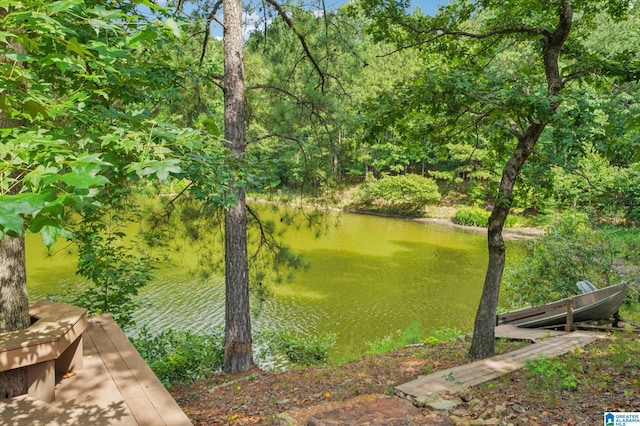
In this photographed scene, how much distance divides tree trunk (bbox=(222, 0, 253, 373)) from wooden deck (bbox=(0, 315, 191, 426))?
7.29 feet

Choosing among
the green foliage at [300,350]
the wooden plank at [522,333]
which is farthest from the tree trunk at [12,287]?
the wooden plank at [522,333]

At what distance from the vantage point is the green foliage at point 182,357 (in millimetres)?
5262


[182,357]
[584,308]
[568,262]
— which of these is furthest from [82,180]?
[568,262]

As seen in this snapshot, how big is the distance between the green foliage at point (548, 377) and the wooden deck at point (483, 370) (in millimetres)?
246

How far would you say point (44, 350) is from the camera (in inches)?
102

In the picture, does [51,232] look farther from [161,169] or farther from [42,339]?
→ [42,339]

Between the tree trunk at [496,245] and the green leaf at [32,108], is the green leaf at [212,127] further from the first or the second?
the tree trunk at [496,245]

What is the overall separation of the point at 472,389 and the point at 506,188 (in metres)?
2.25

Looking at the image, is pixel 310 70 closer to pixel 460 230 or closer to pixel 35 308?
pixel 35 308

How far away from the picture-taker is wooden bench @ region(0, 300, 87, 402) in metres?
2.50

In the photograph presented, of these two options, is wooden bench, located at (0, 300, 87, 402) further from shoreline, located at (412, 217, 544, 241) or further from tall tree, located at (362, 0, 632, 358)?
shoreline, located at (412, 217, 544, 241)

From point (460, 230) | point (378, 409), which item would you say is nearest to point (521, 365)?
point (378, 409)

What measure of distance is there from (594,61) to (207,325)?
814 cm

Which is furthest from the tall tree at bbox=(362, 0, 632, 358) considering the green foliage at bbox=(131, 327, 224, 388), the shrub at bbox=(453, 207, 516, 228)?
the shrub at bbox=(453, 207, 516, 228)
